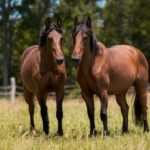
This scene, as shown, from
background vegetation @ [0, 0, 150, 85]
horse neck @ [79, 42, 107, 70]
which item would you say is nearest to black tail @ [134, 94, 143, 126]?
horse neck @ [79, 42, 107, 70]

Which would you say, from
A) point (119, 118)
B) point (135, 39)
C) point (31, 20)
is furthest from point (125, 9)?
point (119, 118)

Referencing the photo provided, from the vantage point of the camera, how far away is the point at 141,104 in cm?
921

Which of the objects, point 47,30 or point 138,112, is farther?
point 138,112

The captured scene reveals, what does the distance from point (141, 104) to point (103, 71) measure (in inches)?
63.4

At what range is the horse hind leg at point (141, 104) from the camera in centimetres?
909

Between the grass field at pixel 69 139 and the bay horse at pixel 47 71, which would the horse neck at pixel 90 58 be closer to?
Answer: the bay horse at pixel 47 71

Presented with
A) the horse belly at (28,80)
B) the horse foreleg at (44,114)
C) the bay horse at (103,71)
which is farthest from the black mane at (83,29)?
the horse belly at (28,80)

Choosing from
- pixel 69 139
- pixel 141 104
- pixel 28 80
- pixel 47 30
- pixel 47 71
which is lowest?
pixel 69 139

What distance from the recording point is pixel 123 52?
9055 mm

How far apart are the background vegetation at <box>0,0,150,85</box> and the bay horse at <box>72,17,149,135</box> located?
26849mm

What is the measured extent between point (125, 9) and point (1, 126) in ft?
112

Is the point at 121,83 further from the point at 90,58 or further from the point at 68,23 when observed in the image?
the point at 68,23

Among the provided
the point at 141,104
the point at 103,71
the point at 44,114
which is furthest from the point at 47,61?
the point at 141,104

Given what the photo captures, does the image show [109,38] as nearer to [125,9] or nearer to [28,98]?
[125,9]
